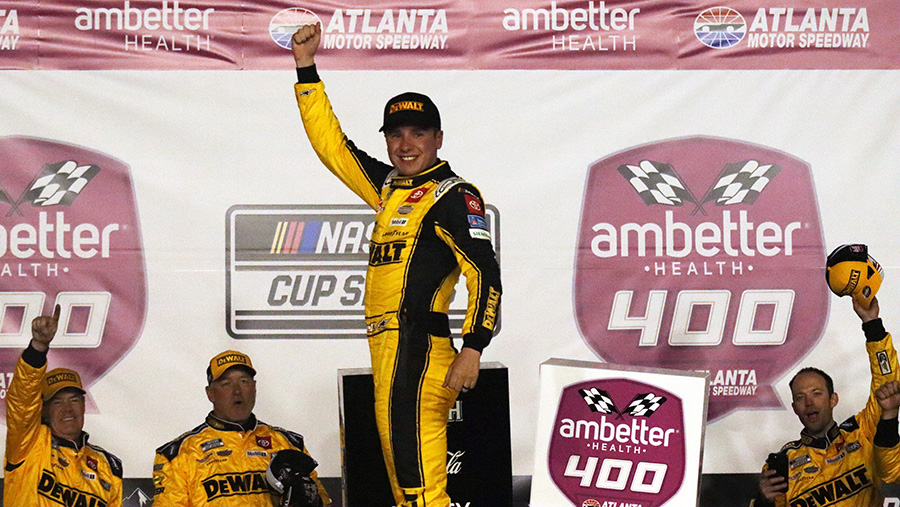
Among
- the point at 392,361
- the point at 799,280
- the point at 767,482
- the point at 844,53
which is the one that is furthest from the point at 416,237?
the point at 844,53

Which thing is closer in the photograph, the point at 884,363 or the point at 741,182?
the point at 884,363

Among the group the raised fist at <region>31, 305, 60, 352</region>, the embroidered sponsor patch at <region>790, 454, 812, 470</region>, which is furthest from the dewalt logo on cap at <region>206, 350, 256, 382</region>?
the embroidered sponsor patch at <region>790, 454, 812, 470</region>

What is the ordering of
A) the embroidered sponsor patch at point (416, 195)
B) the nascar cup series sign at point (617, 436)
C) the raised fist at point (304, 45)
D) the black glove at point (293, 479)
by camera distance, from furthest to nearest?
1. the black glove at point (293, 479)
2. the nascar cup series sign at point (617, 436)
3. the raised fist at point (304, 45)
4. the embroidered sponsor patch at point (416, 195)

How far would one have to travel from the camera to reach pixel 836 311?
4.45m

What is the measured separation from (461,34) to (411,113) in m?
1.48

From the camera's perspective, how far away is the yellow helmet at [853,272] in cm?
371

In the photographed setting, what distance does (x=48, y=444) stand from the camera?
155 inches

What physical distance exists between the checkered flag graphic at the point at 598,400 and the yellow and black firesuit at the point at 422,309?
0.73m

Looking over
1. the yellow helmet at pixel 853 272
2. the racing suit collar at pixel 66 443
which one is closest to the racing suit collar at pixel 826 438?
the yellow helmet at pixel 853 272

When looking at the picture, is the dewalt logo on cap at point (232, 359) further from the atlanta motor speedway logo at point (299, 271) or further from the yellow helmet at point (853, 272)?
the yellow helmet at point (853, 272)

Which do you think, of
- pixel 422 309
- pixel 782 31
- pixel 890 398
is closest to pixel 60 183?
pixel 422 309

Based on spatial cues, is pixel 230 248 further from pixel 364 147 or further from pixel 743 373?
pixel 743 373

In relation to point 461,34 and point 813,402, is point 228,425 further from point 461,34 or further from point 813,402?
point 813,402

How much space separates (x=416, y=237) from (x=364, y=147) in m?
1.51
